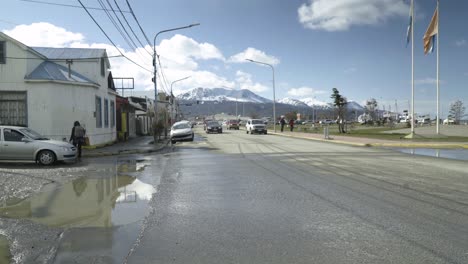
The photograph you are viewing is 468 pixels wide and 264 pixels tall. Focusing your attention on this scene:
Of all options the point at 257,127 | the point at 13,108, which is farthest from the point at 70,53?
the point at 257,127

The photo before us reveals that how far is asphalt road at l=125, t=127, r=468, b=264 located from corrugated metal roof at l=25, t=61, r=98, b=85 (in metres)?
12.6

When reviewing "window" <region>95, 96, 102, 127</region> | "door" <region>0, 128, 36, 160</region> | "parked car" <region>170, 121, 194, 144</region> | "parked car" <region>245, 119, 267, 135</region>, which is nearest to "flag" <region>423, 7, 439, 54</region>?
"parked car" <region>170, 121, 194, 144</region>

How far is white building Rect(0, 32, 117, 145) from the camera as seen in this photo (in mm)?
20594

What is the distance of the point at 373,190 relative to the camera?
914cm

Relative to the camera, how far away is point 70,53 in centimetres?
2600

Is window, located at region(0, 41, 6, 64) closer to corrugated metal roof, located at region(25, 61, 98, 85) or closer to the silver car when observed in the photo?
corrugated metal roof, located at region(25, 61, 98, 85)

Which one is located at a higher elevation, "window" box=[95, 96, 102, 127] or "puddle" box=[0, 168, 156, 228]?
"window" box=[95, 96, 102, 127]

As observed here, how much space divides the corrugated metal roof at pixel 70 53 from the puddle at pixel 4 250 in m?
21.6

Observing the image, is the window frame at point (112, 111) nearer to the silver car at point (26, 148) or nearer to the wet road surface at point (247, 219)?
the silver car at point (26, 148)

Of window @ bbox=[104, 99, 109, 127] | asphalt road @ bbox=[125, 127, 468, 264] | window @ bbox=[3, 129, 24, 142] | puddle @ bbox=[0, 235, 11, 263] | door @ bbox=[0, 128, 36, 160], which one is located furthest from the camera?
window @ bbox=[104, 99, 109, 127]

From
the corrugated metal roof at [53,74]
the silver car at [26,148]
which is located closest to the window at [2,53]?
the corrugated metal roof at [53,74]

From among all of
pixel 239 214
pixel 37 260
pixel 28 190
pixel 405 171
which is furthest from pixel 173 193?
pixel 405 171

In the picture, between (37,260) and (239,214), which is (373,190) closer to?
(239,214)

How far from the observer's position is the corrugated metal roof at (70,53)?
25.5 m
